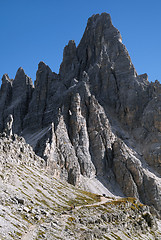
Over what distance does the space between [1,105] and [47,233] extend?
139 meters

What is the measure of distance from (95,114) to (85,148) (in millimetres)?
20866

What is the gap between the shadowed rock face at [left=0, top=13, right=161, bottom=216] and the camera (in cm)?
11381

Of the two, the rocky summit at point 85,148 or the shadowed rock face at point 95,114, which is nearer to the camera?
the rocky summit at point 85,148

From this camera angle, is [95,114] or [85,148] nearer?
[85,148]

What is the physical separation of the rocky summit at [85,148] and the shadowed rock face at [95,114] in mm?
458

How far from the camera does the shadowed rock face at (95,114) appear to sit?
11381 centimetres

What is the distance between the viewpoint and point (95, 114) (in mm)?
133125

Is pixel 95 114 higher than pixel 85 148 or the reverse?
higher

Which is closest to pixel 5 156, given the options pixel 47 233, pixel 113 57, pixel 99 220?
pixel 99 220

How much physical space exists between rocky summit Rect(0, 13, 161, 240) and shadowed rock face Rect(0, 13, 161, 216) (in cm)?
46

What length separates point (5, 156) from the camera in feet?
219

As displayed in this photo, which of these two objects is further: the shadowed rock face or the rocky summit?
the shadowed rock face

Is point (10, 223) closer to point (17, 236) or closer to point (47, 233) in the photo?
point (17, 236)

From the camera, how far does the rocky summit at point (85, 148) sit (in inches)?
1875
